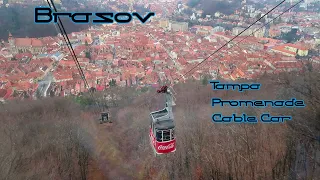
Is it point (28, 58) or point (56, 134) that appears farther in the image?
point (28, 58)

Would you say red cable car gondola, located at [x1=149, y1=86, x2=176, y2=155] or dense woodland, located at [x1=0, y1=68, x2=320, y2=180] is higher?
red cable car gondola, located at [x1=149, y1=86, x2=176, y2=155]

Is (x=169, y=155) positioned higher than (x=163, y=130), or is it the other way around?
(x=163, y=130)

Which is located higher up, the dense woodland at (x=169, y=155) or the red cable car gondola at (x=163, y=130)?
the red cable car gondola at (x=163, y=130)

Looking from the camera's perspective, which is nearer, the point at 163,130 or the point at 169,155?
the point at 163,130

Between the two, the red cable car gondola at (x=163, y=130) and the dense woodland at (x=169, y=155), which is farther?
the dense woodland at (x=169, y=155)

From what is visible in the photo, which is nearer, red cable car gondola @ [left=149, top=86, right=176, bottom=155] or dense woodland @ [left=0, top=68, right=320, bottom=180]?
red cable car gondola @ [left=149, top=86, right=176, bottom=155]

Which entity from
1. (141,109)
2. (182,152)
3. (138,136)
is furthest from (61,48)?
(182,152)

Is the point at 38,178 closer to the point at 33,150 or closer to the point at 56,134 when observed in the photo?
the point at 33,150

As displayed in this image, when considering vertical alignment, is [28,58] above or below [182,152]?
above
